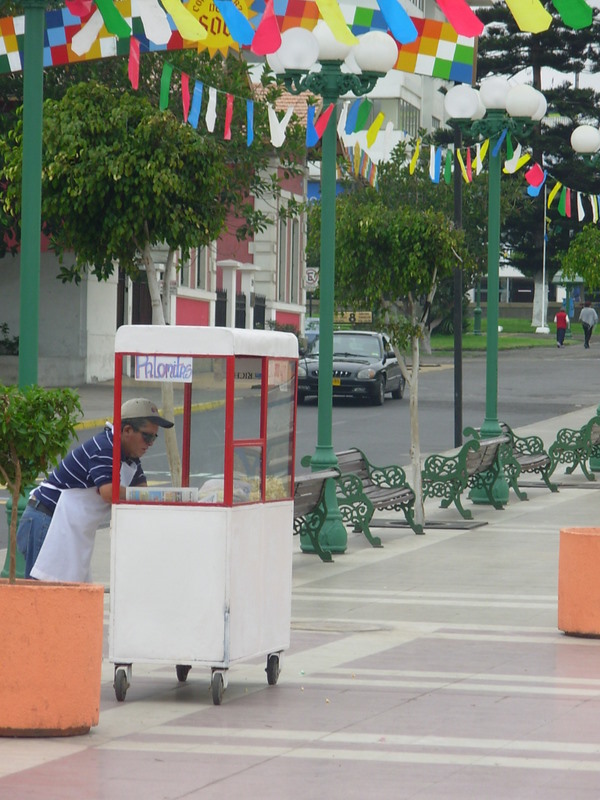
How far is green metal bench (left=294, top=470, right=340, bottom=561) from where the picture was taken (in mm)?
14508

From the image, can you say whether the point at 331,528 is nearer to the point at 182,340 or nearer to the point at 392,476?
the point at 392,476

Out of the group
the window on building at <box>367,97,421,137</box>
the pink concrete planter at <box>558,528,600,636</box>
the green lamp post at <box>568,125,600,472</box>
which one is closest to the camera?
the pink concrete planter at <box>558,528,600,636</box>

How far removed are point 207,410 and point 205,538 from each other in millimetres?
802

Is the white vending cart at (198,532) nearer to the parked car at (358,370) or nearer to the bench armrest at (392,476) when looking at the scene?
the bench armrest at (392,476)

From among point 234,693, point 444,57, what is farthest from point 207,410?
point 444,57

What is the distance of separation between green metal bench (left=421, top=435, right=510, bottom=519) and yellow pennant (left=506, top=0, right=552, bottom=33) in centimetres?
941

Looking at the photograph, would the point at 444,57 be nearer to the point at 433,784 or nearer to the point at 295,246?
the point at 433,784

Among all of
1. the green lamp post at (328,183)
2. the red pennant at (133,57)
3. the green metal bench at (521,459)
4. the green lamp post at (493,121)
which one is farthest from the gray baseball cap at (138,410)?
the green metal bench at (521,459)

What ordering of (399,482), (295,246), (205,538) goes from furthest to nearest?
(295,246)
(399,482)
(205,538)

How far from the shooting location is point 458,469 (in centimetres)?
1802

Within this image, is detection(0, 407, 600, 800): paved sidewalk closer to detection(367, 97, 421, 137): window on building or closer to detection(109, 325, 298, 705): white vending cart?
detection(109, 325, 298, 705): white vending cart

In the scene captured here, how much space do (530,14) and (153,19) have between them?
12.1 feet

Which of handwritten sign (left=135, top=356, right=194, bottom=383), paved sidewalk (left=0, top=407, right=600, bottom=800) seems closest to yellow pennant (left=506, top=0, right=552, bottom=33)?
handwritten sign (left=135, top=356, right=194, bottom=383)

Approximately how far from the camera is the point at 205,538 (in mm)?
8430
